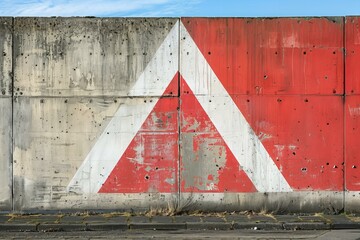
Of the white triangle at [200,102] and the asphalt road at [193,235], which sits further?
the white triangle at [200,102]

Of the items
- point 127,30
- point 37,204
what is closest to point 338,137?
point 127,30

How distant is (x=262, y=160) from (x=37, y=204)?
4517 mm

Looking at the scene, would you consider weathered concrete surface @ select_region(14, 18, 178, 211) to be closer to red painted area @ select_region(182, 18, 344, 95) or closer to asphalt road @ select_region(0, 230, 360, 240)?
red painted area @ select_region(182, 18, 344, 95)

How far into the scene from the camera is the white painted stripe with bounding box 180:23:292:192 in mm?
9875

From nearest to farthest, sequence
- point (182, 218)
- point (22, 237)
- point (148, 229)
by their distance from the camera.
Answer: point (22, 237)
point (148, 229)
point (182, 218)

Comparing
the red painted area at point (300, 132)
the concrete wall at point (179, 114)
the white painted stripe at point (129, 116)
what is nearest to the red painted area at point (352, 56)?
the concrete wall at point (179, 114)

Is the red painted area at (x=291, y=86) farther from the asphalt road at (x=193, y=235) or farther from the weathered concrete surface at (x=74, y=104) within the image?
the asphalt road at (x=193, y=235)

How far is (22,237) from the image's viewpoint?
8203 millimetres

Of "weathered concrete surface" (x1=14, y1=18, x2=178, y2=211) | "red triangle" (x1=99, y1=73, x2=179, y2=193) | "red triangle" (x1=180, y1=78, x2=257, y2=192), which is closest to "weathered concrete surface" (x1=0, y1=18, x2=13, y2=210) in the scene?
"weathered concrete surface" (x1=14, y1=18, x2=178, y2=211)

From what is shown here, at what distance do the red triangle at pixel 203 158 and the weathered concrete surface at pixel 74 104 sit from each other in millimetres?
631

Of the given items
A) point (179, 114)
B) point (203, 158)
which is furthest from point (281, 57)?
point (203, 158)

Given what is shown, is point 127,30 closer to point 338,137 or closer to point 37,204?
point 37,204

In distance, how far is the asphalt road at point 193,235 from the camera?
8.19 metres

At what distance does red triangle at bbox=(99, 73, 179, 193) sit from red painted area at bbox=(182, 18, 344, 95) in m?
1.03
